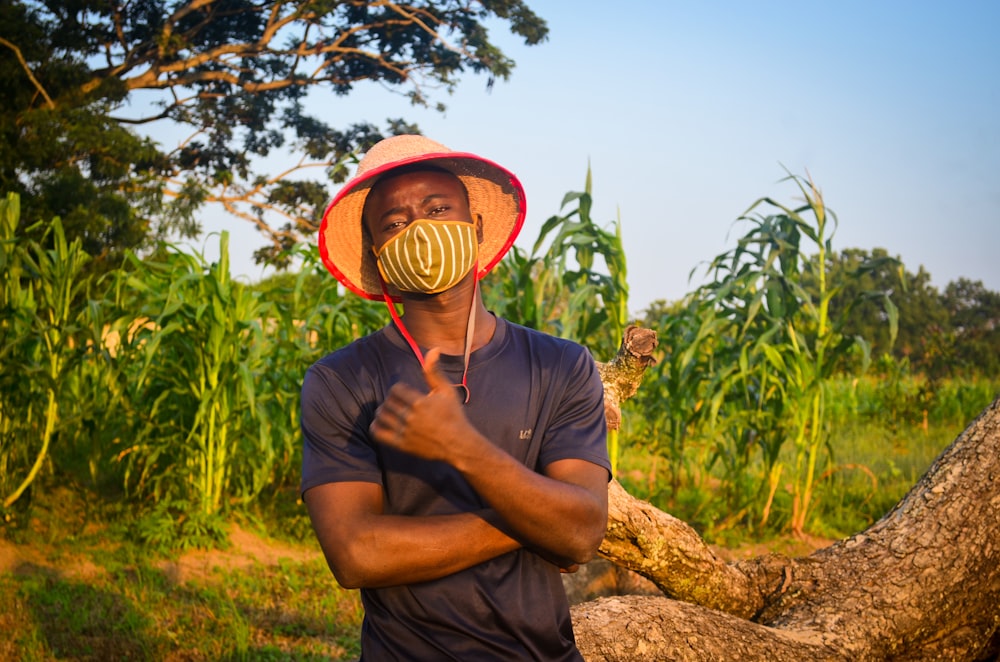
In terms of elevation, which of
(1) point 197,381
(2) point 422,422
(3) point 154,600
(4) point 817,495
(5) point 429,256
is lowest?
(3) point 154,600

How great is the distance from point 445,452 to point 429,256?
1.76ft

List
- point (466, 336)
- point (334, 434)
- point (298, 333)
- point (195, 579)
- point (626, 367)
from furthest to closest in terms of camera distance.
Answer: point (298, 333) < point (195, 579) < point (626, 367) < point (466, 336) < point (334, 434)

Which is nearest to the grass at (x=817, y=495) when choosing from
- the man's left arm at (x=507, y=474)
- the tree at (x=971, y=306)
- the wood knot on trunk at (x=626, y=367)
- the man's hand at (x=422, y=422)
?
the wood knot on trunk at (x=626, y=367)

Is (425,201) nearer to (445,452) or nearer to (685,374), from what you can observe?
(445,452)

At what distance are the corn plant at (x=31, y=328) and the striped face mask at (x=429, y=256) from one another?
383 cm

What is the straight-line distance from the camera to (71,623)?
4320 mm

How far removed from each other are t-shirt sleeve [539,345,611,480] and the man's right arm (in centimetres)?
21

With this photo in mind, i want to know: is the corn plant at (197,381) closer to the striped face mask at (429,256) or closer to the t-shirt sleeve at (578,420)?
the striped face mask at (429,256)

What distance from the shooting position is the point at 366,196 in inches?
82.1

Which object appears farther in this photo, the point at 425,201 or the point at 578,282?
the point at 578,282

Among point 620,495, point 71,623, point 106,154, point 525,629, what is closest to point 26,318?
point 71,623

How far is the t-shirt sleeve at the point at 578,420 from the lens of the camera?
1.80m

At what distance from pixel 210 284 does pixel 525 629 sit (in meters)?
4.24

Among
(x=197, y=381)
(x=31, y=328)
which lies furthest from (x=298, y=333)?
(x=31, y=328)
